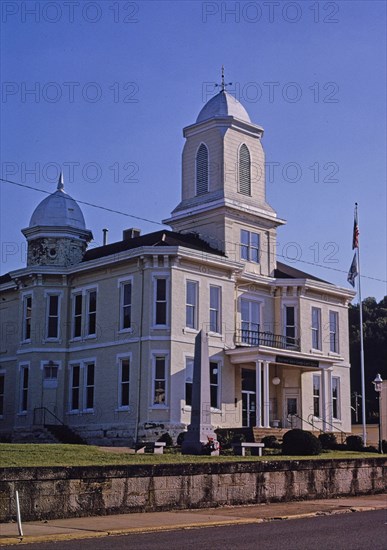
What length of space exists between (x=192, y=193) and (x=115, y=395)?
496 inches

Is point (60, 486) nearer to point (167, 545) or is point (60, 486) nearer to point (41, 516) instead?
point (41, 516)

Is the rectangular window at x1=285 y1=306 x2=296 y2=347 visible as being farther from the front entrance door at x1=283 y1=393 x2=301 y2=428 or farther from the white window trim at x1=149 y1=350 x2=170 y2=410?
the white window trim at x1=149 y1=350 x2=170 y2=410

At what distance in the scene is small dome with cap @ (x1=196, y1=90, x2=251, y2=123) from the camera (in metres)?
45.2

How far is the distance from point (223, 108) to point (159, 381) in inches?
634

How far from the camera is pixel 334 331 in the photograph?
47.6m

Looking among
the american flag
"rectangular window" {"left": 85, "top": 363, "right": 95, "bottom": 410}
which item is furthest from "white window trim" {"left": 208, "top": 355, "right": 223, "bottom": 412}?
the american flag

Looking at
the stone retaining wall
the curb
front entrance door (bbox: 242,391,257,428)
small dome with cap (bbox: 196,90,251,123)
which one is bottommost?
the curb

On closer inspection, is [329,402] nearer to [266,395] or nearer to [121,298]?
[266,395]

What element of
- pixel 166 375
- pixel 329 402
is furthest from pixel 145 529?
pixel 329 402

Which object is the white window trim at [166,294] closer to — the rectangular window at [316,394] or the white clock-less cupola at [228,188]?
the white clock-less cupola at [228,188]

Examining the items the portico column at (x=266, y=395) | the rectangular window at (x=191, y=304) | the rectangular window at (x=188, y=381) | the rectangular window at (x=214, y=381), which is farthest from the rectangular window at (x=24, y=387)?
the portico column at (x=266, y=395)

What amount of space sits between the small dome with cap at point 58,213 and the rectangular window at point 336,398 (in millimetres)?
16706

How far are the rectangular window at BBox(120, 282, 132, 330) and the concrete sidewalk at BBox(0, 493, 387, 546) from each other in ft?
64.5

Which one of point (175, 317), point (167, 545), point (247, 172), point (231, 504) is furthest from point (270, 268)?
point (167, 545)
